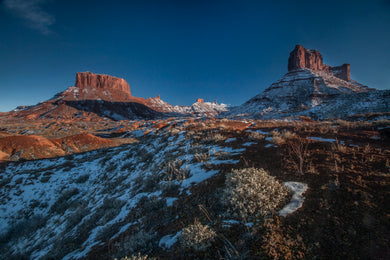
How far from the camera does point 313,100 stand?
6794 centimetres

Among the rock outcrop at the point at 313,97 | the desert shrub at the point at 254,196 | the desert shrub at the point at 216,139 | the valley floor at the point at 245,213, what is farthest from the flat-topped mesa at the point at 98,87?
the desert shrub at the point at 254,196

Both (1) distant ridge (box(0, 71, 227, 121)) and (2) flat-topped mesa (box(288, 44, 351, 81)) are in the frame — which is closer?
(1) distant ridge (box(0, 71, 227, 121))

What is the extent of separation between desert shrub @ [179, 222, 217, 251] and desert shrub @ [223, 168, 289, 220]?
70 cm

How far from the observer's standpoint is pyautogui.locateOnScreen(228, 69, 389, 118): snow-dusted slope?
4256 cm

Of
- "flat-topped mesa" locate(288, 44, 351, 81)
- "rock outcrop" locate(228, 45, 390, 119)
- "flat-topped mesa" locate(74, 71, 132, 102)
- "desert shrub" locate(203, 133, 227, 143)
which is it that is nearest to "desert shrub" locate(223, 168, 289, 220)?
"desert shrub" locate(203, 133, 227, 143)

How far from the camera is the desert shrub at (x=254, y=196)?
10.2 ft

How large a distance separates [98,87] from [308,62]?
631 feet

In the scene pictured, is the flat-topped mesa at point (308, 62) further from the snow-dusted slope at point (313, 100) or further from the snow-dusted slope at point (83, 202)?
the snow-dusted slope at point (83, 202)

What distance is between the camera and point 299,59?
13188 centimetres

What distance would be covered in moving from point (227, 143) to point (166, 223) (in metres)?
5.34

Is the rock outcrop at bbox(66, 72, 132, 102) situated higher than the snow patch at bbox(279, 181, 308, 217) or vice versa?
the rock outcrop at bbox(66, 72, 132, 102)

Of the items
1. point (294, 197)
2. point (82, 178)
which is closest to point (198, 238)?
point (294, 197)

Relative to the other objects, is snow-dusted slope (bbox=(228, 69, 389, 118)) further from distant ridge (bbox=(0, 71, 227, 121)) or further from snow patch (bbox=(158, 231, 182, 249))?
distant ridge (bbox=(0, 71, 227, 121))

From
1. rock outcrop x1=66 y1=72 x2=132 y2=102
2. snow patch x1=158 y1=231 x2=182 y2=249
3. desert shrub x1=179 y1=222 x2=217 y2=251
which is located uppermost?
rock outcrop x1=66 y1=72 x2=132 y2=102
